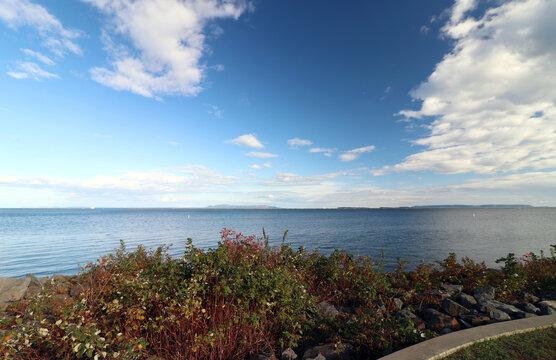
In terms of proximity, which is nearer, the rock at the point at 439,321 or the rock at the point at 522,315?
the rock at the point at 439,321

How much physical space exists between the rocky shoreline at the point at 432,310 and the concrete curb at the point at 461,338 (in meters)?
0.66

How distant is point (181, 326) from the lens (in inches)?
186

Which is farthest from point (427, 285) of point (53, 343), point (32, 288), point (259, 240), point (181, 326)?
point (32, 288)

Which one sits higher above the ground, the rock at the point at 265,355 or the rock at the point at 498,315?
the rock at the point at 498,315

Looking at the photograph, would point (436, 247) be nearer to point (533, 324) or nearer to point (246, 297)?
point (533, 324)

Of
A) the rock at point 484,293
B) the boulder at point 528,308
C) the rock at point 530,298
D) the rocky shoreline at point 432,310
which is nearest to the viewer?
the rocky shoreline at point 432,310

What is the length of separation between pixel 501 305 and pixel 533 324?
158 centimetres

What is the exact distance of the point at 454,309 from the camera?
669cm

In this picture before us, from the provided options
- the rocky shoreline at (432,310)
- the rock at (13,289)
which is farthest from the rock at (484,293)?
the rock at (13,289)

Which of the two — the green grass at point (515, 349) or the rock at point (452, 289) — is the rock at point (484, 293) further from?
the green grass at point (515, 349)

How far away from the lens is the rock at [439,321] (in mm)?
5902

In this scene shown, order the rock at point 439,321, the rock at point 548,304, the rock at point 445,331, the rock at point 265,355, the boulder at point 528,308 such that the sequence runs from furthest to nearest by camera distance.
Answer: the rock at point 548,304, the boulder at point 528,308, the rock at point 439,321, the rock at point 445,331, the rock at point 265,355

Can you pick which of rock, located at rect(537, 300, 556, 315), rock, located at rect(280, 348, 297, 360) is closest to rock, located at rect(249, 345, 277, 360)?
rock, located at rect(280, 348, 297, 360)

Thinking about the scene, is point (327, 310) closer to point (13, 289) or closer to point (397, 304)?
point (397, 304)
